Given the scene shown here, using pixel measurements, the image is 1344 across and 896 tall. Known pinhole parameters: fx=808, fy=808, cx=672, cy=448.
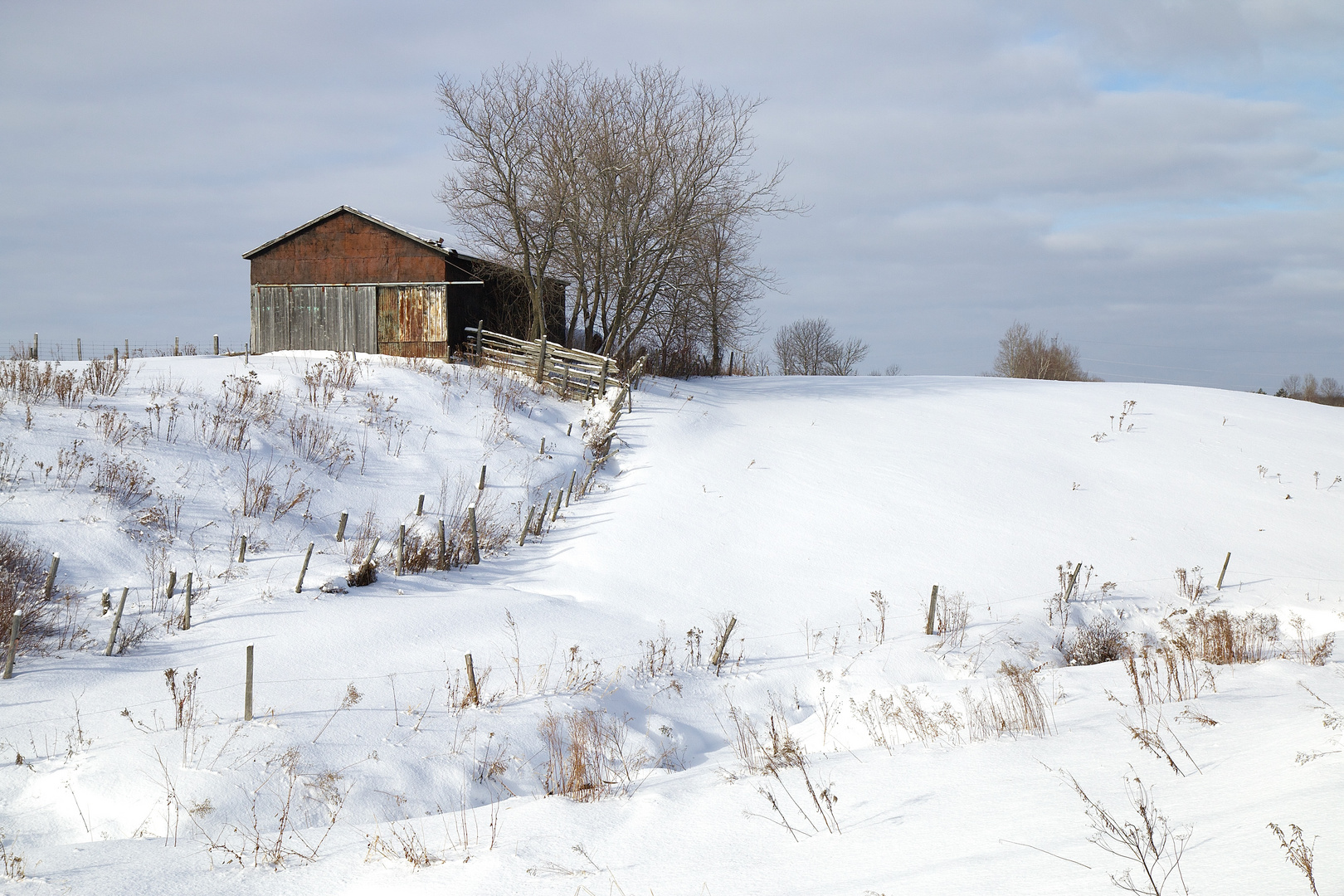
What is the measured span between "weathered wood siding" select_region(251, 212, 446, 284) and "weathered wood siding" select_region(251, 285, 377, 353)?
40 cm

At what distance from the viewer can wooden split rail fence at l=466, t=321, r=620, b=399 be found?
24.3 metres

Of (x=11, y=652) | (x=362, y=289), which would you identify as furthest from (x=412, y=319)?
(x=11, y=652)

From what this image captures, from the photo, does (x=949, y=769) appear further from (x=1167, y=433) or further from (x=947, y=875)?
(x=1167, y=433)

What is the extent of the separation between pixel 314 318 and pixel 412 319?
3.76 meters

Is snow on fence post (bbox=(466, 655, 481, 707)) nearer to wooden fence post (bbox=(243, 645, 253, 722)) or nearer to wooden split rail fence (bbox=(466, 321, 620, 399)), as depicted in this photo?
wooden fence post (bbox=(243, 645, 253, 722))

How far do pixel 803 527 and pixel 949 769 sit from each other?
9.91 m

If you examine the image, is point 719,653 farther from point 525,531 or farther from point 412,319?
point 412,319

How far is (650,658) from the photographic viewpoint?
31.1ft

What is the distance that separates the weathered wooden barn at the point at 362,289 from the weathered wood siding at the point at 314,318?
1.1 inches

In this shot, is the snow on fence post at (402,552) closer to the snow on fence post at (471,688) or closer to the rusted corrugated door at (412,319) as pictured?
the snow on fence post at (471,688)

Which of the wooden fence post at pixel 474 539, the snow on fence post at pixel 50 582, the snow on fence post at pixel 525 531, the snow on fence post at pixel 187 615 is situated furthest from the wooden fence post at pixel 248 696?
the snow on fence post at pixel 525 531

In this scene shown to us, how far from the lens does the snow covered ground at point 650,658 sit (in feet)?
14.6

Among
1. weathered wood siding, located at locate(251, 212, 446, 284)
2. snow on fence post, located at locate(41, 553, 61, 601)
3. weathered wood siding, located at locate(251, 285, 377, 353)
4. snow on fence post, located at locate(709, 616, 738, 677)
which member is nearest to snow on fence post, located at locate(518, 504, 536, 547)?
snow on fence post, located at locate(709, 616, 738, 677)

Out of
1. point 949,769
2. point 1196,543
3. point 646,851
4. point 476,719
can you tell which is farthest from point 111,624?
point 1196,543
